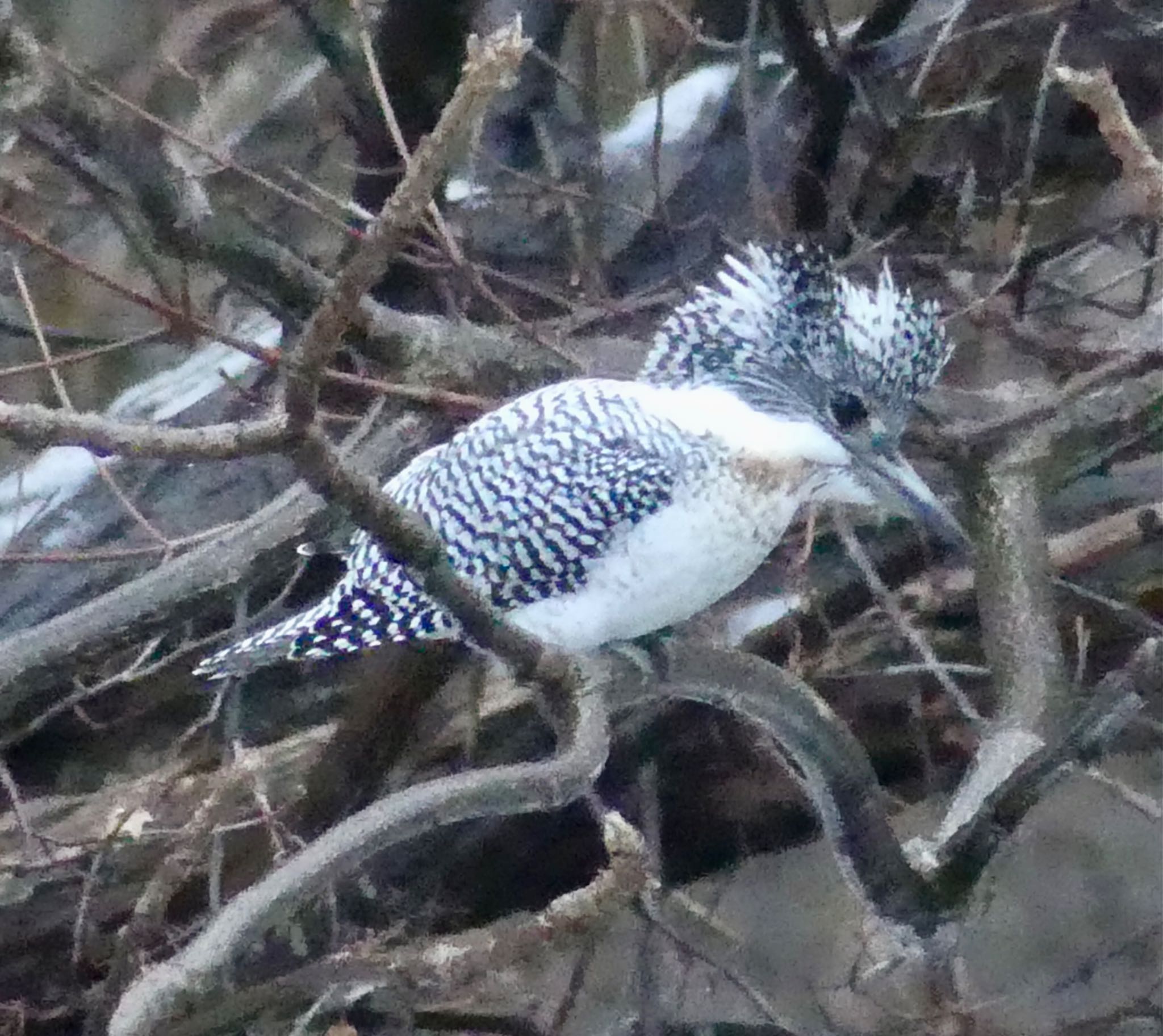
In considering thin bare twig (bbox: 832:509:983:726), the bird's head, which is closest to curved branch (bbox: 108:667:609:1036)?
the bird's head

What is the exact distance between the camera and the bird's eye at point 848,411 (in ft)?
3.42

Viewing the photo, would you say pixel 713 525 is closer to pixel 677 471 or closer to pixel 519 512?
pixel 677 471

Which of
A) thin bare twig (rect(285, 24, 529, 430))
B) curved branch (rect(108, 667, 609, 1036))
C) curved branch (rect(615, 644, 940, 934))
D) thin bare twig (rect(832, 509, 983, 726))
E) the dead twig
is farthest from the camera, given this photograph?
thin bare twig (rect(832, 509, 983, 726))

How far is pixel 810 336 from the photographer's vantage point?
105 cm

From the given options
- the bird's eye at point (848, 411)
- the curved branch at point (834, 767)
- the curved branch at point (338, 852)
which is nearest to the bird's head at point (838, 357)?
the bird's eye at point (848, 411)

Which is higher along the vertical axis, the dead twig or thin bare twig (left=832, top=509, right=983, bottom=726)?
the dead twig

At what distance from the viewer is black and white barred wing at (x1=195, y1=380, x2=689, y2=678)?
3.49 ft

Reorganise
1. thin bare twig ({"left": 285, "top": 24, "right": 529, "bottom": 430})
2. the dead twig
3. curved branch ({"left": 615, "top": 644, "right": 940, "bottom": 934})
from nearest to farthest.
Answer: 1. thin bare twig ({"left": 285, "top": 24, "right": 529, "bottom": 430})
2. the dead twig
3. curved branch ({"left": 615, "top": 644, "right": 940, "bottom": 934})

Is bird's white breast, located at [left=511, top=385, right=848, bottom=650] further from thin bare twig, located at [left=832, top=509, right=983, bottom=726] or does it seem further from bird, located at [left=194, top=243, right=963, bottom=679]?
thin bare twig, located at [left=832, top=509, right=983, bottom=726]

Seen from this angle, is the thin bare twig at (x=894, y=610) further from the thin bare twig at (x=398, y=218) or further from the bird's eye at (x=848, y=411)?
the thin bare twig at (x=398, y=218)

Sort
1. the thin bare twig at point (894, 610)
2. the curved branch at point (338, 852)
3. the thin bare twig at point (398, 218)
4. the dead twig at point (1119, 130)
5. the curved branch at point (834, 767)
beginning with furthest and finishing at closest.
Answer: the thin bare twig at point (894, 610) < the curved branch at point (834, 767) < the curved branch at point (338, 852) < the dead twig at point (1119, 130) < the thin bare twig at point (398, 218)

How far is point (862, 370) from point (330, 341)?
0.57 meters

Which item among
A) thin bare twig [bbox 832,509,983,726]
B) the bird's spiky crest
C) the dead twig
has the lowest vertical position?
thin bare twig [bbox 832,509,983,726]

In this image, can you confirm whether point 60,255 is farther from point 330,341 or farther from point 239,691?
point 239,691
